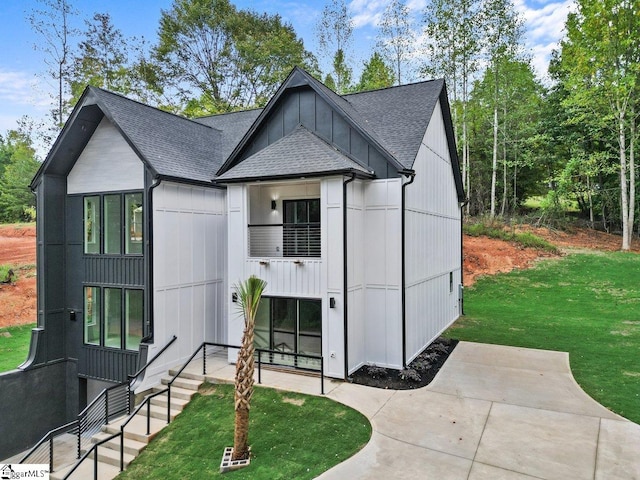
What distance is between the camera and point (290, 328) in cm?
991

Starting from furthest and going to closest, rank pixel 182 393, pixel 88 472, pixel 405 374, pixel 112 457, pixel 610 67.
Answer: pixel 610 67, pixel 405 374, pixel 182 393, pixel 112 457, pixel 88 472

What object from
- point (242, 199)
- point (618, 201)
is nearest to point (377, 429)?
point (242, 199)

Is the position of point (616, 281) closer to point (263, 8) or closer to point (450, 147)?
point (450, 147)

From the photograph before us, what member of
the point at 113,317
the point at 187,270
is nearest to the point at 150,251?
the point at 187,270

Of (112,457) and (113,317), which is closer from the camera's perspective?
(112,457)

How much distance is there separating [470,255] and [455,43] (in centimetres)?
1401

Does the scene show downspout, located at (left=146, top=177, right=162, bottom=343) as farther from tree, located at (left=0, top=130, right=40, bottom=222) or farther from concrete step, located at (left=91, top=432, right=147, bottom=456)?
tree, located at (left=0, top=130, right=40, bottom=222)

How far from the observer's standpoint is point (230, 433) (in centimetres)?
720

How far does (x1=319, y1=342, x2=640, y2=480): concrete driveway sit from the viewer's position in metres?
5.68

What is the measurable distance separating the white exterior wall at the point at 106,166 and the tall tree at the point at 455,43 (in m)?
22.3

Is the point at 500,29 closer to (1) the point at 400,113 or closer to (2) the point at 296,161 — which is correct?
(1) the point at 400,113

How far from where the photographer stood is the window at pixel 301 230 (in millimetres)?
10477

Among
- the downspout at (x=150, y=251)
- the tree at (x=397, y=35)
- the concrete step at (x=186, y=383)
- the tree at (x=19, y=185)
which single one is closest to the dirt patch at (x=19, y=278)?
the tree at (x=19, y=185)

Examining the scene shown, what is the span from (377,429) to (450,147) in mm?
11077
